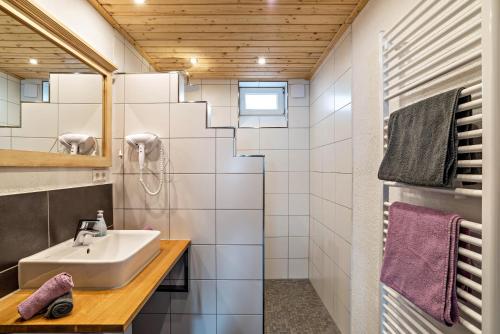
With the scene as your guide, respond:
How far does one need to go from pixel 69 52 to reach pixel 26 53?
0.96ft

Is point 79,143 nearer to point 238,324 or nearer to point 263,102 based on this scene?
point 238,324

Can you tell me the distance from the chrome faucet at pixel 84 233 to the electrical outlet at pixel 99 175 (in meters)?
0.36

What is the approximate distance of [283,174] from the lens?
10.3 ft

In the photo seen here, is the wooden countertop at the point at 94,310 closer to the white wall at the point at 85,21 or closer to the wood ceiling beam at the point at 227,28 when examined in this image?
the white wall at the point at 85,21

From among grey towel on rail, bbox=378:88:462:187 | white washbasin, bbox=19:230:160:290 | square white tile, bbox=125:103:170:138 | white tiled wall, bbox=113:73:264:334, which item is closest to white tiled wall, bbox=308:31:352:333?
white tiled wall, bbox=113:73:264:334

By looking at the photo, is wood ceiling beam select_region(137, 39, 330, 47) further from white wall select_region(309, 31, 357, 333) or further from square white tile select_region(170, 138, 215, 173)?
square white tile select_region(170, 138, 215, 173)

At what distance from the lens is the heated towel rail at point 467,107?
0.71 metres

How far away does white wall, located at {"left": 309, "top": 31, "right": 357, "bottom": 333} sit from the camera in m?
2.02

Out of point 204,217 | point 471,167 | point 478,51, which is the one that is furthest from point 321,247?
point 478,51

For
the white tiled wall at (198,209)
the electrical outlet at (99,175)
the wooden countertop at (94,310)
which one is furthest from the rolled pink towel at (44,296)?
the white tiled wall at (198,209)

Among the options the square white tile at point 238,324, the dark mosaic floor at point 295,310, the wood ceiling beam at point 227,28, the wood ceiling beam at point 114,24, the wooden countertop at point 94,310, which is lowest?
the dark mosaic floor at point 295,310

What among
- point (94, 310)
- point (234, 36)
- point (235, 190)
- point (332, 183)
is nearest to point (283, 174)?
point (332, 183)

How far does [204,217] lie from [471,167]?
1.56m

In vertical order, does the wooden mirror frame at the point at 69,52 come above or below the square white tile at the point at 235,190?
above
